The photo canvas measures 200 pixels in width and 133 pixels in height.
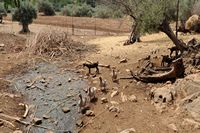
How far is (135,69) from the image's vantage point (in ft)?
53.5

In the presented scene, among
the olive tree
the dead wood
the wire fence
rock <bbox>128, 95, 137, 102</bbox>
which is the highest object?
the olive tree

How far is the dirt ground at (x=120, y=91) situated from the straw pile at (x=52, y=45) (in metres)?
0.79

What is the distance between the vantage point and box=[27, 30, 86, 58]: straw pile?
66.2 feet

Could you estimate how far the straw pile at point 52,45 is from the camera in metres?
20.2

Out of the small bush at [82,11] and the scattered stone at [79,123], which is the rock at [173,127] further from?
the small bush at [82,11]

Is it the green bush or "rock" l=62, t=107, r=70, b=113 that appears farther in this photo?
the green bush

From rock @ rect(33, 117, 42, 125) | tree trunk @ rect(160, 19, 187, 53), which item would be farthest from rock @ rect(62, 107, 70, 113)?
tree trunk @ rect(160, 19, 187, 53)

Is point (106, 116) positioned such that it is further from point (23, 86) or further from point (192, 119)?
point (23, 86)

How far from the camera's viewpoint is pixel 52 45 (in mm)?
20625

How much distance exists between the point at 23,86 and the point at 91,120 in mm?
4723

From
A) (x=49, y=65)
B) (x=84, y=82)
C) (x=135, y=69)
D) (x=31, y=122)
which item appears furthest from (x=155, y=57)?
(x=31, y=122)

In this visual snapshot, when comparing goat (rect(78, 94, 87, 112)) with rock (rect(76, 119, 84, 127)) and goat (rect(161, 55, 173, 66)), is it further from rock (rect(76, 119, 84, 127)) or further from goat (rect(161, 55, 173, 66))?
goat (rect(161, 55, 173, 66))

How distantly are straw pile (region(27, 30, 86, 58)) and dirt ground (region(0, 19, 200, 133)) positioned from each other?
0.79 metres

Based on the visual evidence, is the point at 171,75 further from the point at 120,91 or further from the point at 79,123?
the point at 79,123
